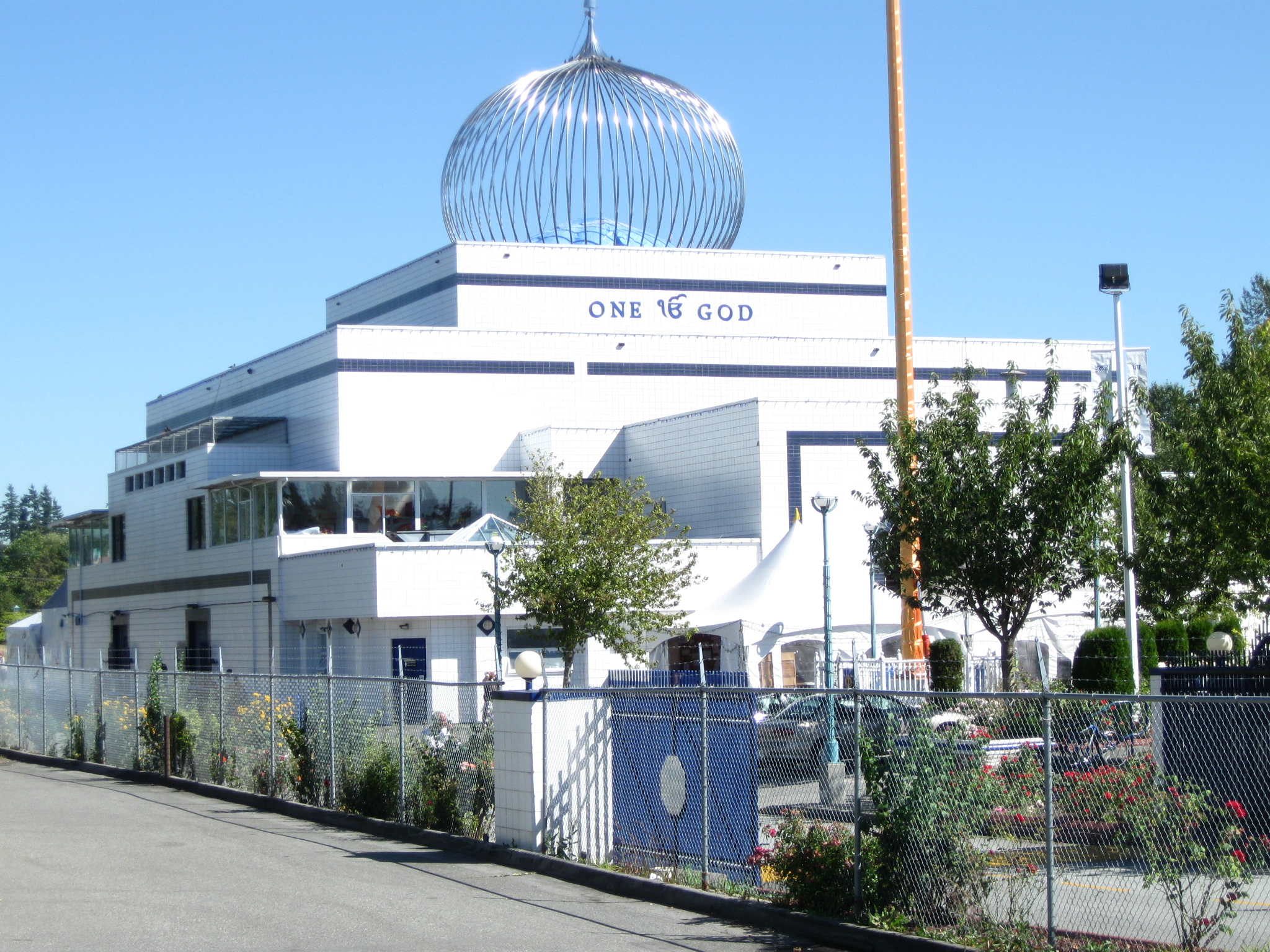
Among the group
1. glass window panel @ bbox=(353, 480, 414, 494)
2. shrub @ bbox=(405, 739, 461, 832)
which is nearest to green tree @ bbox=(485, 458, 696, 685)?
shrub @ bbox=(405, 739, 461, 832)

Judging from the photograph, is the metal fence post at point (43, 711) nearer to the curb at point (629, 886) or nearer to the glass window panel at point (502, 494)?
the curb at point (629, 886)

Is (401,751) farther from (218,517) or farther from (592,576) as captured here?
(218,517)

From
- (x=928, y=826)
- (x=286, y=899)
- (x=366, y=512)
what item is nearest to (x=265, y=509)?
(x=366, y=512)

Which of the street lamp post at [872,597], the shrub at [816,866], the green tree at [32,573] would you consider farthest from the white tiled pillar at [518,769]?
the green tree at [32,573]

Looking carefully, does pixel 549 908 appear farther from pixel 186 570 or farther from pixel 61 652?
pixel 61 652

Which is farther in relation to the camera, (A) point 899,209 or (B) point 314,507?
(B) point 314,507

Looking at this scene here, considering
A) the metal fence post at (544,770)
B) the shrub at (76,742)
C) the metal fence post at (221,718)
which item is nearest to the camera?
the metal fence post at (544,770)

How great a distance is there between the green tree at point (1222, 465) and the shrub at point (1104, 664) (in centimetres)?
171

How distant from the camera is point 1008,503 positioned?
2306 centimetres

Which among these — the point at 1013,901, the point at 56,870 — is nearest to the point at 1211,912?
the point at 1013,901

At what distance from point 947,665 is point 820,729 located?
57.0 feet

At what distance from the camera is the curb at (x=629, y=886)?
31.2 ft

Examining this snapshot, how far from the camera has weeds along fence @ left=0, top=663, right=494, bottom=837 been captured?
47.8 ft

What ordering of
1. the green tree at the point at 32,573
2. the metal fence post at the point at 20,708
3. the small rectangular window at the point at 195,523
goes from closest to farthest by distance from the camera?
the metal fence post at the point at 20,708 < the small rectangular window at the point at 195,523 < the green tree at the point at 32,573
